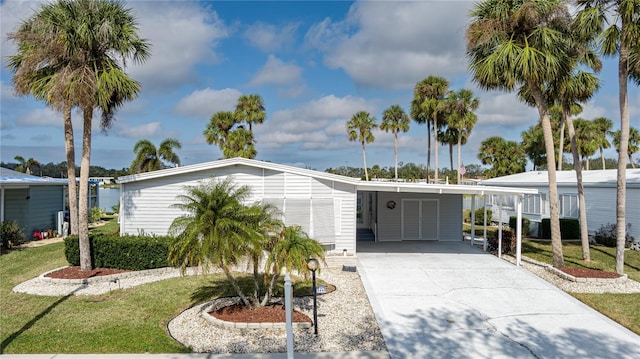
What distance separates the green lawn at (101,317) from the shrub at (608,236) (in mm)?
14430

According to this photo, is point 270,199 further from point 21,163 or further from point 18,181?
point 21,163

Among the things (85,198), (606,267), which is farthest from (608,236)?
(85,198)

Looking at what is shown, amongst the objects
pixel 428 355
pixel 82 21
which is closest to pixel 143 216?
pixel 82 21

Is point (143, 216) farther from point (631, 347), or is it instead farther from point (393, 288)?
point (631, 347)

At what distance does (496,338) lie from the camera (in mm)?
7457

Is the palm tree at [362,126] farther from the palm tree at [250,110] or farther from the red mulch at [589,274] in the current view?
the red mulch at [589,274]

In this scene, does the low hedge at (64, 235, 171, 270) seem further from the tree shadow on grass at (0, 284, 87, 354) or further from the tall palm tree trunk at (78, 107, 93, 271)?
the tree shadow on grass at (0, 284, 87, 354)

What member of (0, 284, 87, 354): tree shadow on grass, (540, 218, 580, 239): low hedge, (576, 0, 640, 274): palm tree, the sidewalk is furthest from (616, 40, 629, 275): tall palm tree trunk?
(0, 284, 87, 354): tree shadow on grass

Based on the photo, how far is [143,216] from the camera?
1375 centimetres

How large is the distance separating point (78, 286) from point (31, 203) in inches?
401

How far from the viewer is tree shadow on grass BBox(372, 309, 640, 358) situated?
6.87 meters

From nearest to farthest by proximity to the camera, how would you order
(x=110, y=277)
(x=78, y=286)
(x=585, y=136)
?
(x=78, y=286)
(x=110, y=277)
(x=585, y=136)

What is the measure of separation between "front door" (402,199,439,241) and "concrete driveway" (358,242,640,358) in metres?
4.16

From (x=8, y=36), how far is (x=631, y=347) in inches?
638
